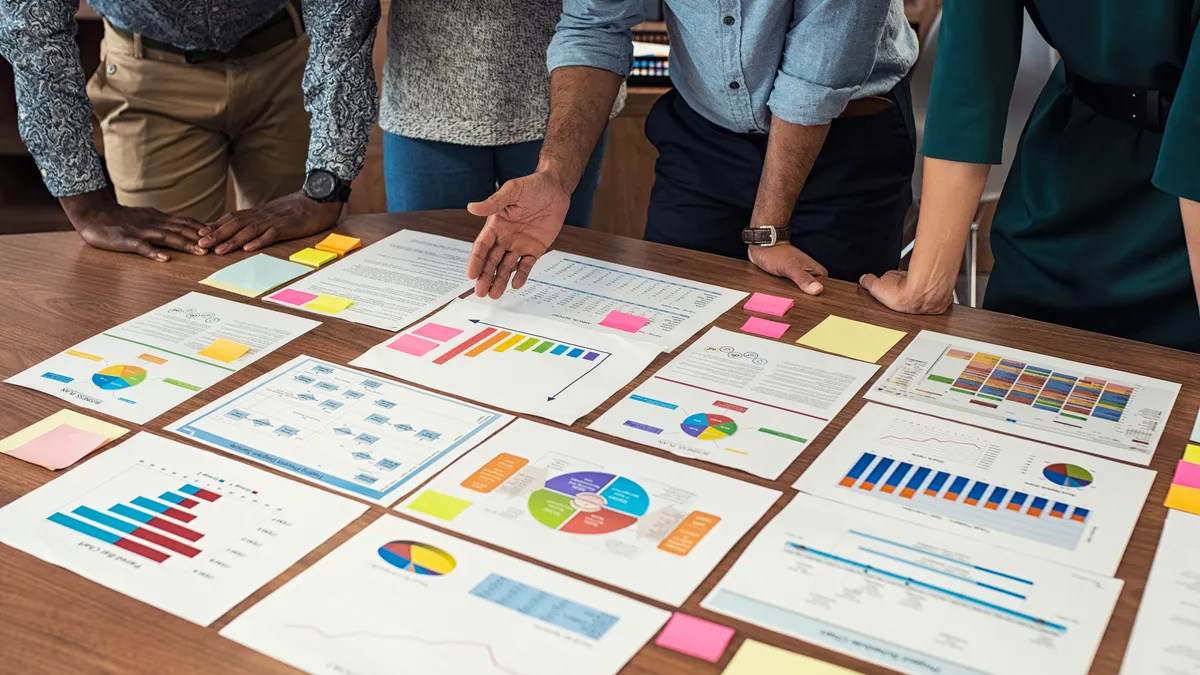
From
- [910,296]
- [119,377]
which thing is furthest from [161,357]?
[910,296]

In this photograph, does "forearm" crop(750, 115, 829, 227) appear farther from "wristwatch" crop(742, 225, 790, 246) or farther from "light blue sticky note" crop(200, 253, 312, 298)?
"light blue sticky note" crop(200, 253, 312, 298)

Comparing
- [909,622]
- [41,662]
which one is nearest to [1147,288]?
[909,622]

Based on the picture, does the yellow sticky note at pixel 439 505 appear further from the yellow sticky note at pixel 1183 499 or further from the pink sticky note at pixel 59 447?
the yellow sticky note at pixel 1183 499

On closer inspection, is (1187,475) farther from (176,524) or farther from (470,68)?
(470,68)

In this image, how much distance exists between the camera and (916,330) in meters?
1.39

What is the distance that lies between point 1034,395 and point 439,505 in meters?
0.66

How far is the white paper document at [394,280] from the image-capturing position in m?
1.44

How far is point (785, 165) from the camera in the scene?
1650 mm

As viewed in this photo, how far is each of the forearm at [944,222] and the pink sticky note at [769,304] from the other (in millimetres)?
162

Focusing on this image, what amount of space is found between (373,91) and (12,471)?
0.92m

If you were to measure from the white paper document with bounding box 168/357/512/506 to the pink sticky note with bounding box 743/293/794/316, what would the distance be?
1.39 feet

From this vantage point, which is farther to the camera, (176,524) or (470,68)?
(470,68)

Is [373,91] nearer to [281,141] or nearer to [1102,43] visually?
[281,141]

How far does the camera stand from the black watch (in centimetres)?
172
